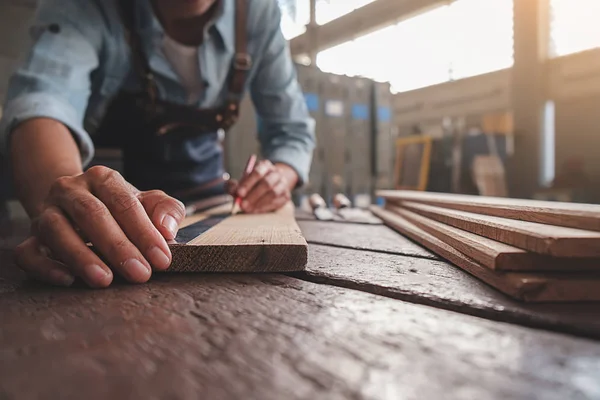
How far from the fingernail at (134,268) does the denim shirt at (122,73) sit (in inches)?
24.4

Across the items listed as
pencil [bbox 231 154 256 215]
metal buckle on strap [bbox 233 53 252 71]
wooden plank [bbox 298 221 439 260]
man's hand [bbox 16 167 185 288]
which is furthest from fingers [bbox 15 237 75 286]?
metal buckle on strap [bbox 233 53 252 71]

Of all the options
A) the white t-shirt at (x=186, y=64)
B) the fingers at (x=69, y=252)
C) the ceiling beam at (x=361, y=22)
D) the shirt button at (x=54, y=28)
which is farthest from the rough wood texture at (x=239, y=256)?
the ceiling beam at (x=361, y=22)

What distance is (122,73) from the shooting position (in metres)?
1.37

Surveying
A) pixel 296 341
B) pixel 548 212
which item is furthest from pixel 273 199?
pixel 296 341

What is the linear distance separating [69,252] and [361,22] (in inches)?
224

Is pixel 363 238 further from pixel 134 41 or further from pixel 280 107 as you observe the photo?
pixel 280 107

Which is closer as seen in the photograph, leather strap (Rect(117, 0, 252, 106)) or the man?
the man

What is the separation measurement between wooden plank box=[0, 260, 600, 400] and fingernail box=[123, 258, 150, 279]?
0.16 feet

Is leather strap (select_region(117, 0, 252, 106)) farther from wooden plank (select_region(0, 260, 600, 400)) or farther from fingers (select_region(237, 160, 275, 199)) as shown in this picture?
wooden plank (select_region(0, 260, 600, 400))

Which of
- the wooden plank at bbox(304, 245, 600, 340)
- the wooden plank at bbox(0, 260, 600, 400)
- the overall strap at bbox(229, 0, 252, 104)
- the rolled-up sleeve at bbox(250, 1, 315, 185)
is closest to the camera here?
the wooden plank at bbox(0, 260, 600, 400)

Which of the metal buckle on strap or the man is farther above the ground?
the metal buckle on strap

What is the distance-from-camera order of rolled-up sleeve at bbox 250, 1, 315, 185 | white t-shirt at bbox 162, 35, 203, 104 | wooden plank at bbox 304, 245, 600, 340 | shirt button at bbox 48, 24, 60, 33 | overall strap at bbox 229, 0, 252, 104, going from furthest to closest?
rolled-up sleeve at bbox 250, 1, 315, 185
overall strap at bbox 229, 0, 252, 104
white t-shirt at bbox 162, 35, 203, 104
shirt button at bbox 48, 24, 60, 33
wooden plank at bbox 304, 245, 600, 340

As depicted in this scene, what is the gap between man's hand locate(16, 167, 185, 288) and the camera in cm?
56

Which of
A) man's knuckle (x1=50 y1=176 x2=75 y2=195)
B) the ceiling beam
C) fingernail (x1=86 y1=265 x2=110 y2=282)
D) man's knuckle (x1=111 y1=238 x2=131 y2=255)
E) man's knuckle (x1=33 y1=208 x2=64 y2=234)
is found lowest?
fingernail (x1=86 y1=265 x2=110 y2=282)
